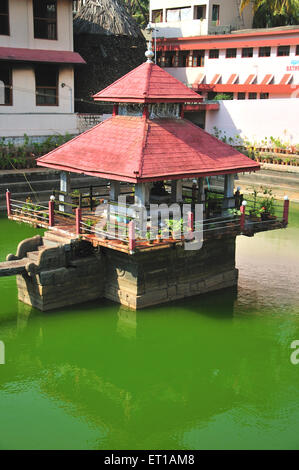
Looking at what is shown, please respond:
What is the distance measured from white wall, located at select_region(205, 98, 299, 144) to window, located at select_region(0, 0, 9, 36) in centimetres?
1267

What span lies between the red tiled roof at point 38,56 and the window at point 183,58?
1220 cm

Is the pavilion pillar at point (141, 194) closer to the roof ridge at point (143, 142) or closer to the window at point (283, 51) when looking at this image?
the roof ridge at point (143, 142)

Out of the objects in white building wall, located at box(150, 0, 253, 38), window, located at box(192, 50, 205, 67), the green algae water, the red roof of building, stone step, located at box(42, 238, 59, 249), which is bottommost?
the green algae water

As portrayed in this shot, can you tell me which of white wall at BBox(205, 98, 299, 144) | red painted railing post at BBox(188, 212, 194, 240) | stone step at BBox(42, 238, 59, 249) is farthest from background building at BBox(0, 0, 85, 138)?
red painted railing post at BBox(188, 212, 194, 240)

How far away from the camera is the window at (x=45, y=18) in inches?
1097

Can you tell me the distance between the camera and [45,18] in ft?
91.5

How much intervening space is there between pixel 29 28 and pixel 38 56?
1.36m

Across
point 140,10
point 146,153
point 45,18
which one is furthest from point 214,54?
point 146,153

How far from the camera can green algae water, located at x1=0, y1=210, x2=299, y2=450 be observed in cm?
966

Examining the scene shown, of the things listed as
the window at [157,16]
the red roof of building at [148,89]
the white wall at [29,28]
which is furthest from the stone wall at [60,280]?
the window at [157,16]

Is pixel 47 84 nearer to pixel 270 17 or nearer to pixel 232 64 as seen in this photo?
pixel 232 64

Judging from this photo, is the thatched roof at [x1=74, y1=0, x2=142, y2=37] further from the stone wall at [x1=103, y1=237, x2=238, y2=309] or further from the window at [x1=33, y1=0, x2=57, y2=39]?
the stone wall at [x1=103, y1=237, x2=238, y2=309]
